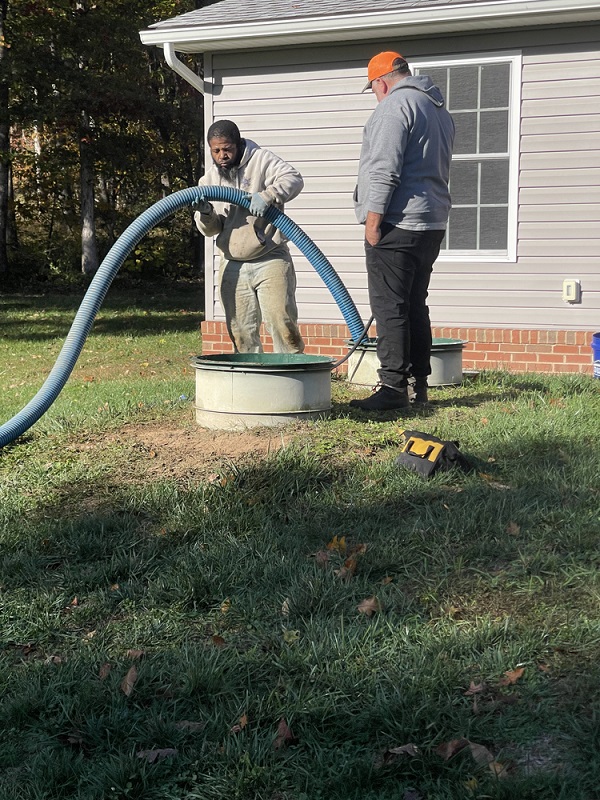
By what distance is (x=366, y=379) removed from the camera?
7535 mm

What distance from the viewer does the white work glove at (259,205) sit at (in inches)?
240

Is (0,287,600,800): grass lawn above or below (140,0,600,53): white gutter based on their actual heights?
below

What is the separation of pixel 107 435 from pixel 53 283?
18.3 meters

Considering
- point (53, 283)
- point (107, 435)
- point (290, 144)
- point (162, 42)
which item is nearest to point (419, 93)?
point (107, 435)

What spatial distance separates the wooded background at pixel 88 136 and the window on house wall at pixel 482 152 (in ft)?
40.2

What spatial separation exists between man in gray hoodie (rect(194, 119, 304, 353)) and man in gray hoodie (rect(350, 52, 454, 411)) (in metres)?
0.68

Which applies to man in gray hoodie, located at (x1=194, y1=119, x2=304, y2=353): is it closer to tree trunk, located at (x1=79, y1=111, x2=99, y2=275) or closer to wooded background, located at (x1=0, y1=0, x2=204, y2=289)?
wooded background, located at (x1=0, y1=0, x2=204, y2=289)

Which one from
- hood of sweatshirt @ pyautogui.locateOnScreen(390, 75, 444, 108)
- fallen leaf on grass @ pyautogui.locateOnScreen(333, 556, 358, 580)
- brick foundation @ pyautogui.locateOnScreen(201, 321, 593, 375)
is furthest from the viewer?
brick foundation @ pyautogui.locateOnScreen(201, 321, 593, 375)

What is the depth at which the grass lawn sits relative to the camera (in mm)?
2463

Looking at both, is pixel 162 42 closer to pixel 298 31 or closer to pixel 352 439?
pixel 298 31

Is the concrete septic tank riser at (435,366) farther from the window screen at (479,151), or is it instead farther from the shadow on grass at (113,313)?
the shadow on grass at (113,313)

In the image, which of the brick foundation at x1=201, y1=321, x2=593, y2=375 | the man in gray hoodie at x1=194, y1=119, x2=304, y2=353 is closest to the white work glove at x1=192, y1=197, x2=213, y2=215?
the man in gray hoodie at x1=194, y1=119, x2=304, y2=353

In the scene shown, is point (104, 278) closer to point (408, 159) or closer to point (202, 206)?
point (202, 206)

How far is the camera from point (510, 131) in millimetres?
9102
